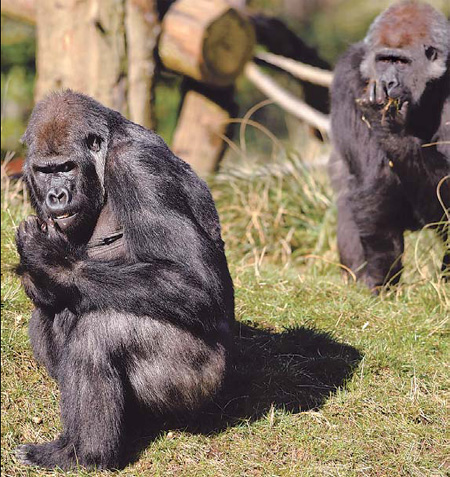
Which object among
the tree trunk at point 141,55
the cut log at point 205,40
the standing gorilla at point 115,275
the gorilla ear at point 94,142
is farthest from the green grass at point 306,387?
the cut log at point 205,40

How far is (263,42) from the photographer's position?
9.52 metres

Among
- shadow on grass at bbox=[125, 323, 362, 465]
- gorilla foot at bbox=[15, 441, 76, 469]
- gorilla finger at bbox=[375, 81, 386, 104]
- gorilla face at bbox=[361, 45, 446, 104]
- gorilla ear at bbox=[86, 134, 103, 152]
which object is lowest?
gorilla foot at bbox=[15, 441, 76, 469]

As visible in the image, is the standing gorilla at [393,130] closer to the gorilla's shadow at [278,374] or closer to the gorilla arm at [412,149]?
the gorilla arm at [412,149]

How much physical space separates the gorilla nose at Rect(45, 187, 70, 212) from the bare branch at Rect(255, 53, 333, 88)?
5708 millimetres

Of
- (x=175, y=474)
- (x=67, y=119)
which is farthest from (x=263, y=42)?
(x=175, y=474)

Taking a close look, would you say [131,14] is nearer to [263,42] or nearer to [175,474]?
[263,42]

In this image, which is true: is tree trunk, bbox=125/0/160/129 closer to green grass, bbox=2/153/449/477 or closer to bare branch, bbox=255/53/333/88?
green grass, bbox=2/153/449/477

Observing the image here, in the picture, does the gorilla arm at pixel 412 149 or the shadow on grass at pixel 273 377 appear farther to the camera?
the gorilla arm at pixel 412 149

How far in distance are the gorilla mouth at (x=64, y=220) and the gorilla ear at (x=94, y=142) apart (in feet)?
1.00

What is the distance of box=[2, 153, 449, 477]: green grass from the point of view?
3.60 metres

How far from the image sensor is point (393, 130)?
5.37 meters

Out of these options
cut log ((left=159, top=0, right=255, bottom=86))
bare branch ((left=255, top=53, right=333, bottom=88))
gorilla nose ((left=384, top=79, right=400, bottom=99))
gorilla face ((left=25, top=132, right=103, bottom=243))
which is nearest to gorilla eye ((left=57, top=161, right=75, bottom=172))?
gorilla face ((left=25, top=132, right=103, bottom=243))

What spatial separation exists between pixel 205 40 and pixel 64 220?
401 centimetres

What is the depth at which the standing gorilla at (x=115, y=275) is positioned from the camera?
11.2 feet
